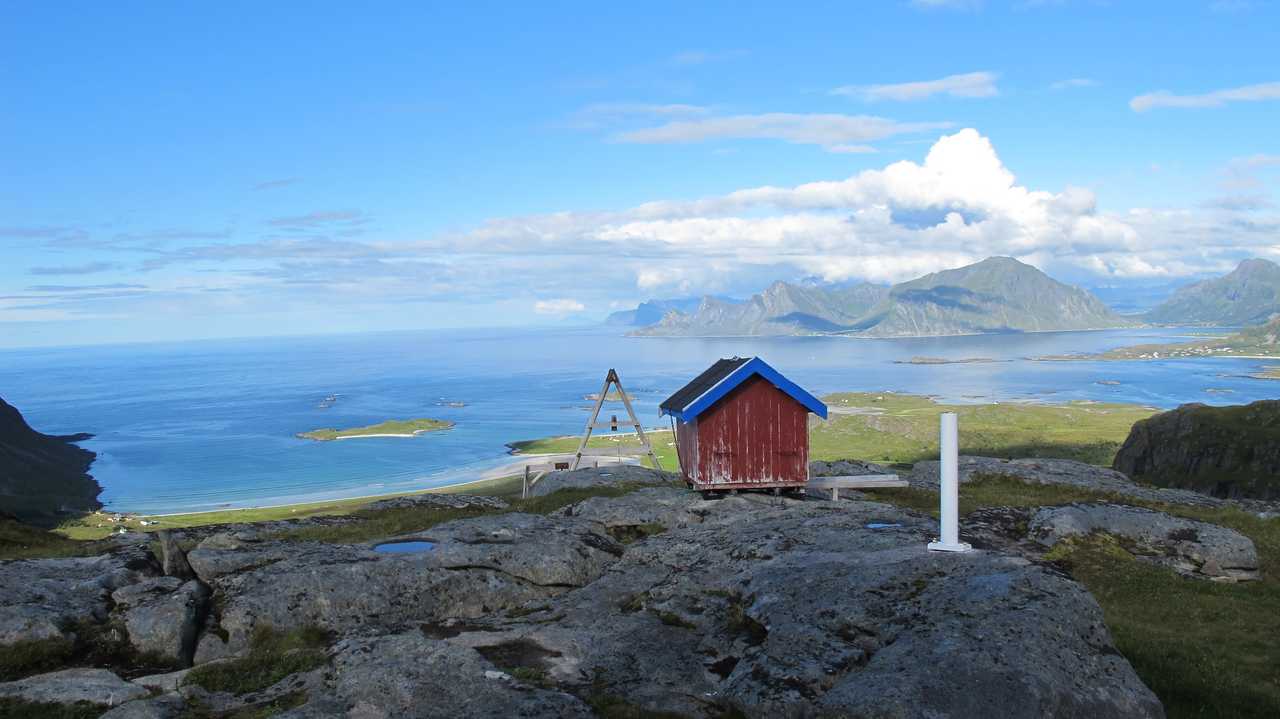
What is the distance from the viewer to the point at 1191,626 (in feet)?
57.7

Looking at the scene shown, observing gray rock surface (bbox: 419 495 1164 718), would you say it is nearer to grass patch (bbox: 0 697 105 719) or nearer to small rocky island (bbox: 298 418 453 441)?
grass patch (bbox: 0 697 105 719)

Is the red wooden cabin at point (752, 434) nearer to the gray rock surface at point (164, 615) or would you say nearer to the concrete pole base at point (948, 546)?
the concrete pole base at point (948, 546)

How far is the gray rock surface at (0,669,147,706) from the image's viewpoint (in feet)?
42.6

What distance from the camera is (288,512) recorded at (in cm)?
10144

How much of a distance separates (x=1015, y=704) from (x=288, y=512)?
10367 cm

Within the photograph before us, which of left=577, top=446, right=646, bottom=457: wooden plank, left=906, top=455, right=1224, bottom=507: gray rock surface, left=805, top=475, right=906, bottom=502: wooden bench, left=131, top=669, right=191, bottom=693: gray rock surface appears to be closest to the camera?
left=131, top=669, right=191, bottom=693: gray rock surface

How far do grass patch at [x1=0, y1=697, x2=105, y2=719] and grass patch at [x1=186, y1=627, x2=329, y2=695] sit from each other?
4.61 feet

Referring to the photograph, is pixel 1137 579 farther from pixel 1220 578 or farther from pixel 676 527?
pixel 676 527

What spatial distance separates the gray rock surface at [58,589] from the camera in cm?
1567

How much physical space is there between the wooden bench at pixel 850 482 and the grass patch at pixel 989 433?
326 feet

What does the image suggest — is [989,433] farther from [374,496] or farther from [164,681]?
→ [164,681]

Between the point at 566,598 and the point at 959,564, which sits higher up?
the point at 959,564

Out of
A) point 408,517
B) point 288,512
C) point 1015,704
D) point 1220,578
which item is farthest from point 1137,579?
point 288,512

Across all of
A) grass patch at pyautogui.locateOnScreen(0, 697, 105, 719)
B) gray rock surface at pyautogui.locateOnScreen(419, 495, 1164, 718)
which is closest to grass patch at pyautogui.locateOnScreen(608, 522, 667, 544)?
gray rock surface at pyautogui.locateOnScreen(419, 495, 1164, 718)
